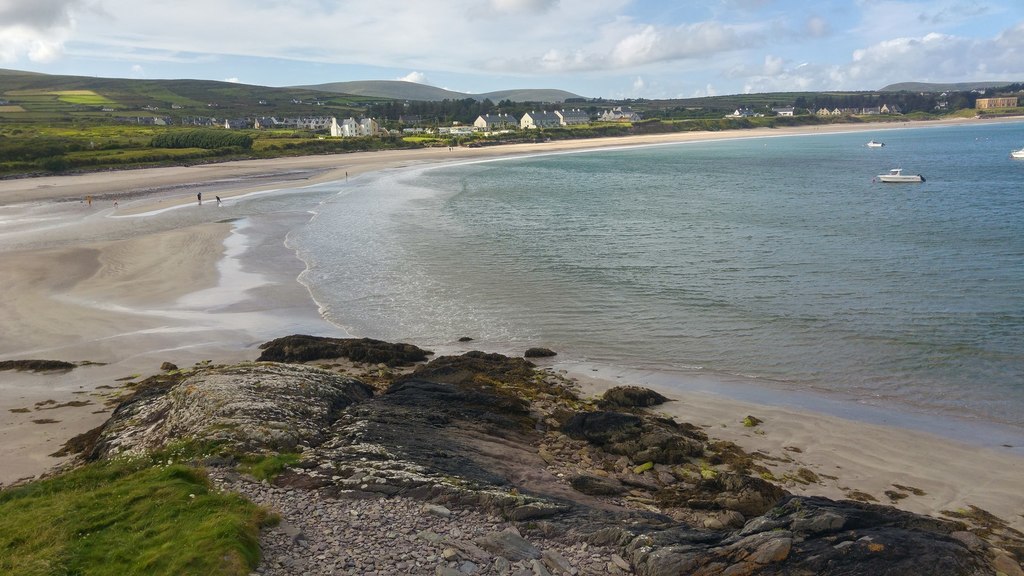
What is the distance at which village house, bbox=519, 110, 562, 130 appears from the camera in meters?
163

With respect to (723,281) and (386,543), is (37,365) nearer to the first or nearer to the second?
(386,543)

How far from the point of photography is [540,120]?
169 m

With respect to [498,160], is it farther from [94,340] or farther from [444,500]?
[444,500]

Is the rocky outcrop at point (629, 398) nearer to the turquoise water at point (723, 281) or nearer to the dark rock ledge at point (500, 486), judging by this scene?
the dark rock ledge at point (500, 486)

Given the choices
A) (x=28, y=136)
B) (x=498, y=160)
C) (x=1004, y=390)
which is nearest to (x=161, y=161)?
(x=28, y=136)

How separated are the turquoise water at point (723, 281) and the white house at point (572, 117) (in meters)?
123

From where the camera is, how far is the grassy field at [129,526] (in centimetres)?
690

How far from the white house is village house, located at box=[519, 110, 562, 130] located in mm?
1106

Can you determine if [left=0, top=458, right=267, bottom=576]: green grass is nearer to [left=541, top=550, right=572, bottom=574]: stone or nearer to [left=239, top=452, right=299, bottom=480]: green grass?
[left=239, top=452, right=299, bottom=480]: green grass

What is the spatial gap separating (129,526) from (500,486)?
4.59 m

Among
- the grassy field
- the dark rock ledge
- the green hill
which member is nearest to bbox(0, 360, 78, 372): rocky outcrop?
the dark rock ledge

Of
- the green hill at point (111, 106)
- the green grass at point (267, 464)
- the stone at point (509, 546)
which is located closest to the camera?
the stone at point (509, 546)

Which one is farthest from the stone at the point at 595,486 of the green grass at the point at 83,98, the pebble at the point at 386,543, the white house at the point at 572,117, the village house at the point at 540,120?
the green grass at the point at 83,98

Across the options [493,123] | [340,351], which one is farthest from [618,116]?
[340,351]
